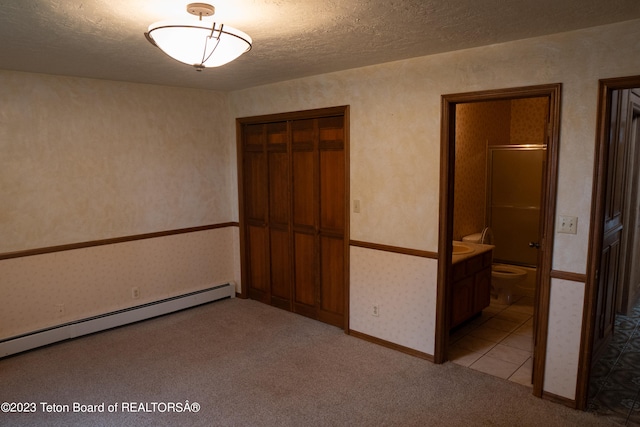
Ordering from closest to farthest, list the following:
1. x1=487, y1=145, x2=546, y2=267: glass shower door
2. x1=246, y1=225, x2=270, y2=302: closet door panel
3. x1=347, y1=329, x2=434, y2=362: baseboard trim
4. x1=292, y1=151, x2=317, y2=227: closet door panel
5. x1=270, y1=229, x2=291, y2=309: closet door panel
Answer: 1. x1=347, y1=329, x2=434, y2=362: baseboard trim
2. x1=292, y1=151, x2=317, y2=227: closet door panel
3. x1=270, y1=229, x2=291, y2=309: closet door panel
4. x1=246, y1=225, x2=270, y2=302: closet door panel
5. x1=487, y1=145, x2=546, y2=267: glass shower door

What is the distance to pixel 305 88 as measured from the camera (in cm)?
412

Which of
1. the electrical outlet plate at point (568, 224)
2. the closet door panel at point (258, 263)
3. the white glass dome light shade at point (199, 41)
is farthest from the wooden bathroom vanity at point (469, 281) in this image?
the white glass dome light shade at point (199, 41)

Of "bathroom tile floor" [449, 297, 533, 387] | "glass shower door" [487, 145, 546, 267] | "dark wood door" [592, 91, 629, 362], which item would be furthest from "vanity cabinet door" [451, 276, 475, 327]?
"glass shower door" [487, 145, 546, 267]

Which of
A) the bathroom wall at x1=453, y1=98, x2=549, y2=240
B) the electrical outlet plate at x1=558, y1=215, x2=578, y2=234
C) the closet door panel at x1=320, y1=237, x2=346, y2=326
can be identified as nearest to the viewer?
the electrical outlet plate at x1=558, y1=215, x2=578, y2=234

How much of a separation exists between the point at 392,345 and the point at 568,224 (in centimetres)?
172

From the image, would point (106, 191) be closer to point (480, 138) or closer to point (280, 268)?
point (280, 268)

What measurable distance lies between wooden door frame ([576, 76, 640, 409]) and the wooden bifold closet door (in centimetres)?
191

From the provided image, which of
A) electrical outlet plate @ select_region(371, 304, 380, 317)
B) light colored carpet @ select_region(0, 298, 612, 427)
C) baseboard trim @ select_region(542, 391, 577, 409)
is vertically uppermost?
electrical outlet plate @ select_region(371, 304, 380, 317)

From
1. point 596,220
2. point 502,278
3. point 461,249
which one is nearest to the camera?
point 596,220

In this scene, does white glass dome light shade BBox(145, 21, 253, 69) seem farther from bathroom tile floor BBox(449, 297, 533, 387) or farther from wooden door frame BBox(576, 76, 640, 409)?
bathroom tile floor BBox(449, 297, 533, 387)

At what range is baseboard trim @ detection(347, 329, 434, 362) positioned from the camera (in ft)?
11.5

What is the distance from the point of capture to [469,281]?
13.2ft

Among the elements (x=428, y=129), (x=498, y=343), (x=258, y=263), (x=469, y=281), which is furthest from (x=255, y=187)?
(x=498, y=343)

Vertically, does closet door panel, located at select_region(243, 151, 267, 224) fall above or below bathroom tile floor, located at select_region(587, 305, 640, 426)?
above
